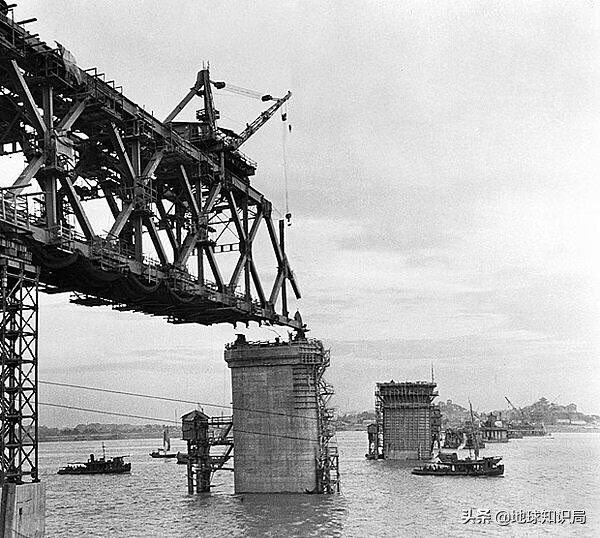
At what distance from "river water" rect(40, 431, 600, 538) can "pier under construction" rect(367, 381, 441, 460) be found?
20497 millimetres

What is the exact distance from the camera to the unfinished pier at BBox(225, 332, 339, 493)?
65.1 meters

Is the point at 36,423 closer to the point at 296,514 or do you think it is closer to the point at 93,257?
the point at 93,257

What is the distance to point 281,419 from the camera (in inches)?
2586

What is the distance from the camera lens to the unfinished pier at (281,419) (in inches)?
2564

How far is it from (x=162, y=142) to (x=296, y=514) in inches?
1074

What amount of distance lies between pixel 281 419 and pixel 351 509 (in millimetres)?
8835

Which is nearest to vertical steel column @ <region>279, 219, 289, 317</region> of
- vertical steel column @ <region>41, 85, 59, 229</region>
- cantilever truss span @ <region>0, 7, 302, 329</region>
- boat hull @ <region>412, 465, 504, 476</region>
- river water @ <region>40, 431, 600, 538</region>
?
cantilever truss span @ <region>0, 7, 302, 329</region>

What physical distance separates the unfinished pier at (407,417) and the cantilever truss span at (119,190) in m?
Result: 51.8

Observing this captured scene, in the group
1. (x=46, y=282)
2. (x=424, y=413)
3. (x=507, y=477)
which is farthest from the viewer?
(x=424, y=413)

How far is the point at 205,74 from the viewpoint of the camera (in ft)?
191

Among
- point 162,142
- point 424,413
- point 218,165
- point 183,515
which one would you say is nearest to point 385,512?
point 183,515

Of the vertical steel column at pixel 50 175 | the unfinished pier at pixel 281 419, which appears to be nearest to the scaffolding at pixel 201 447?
the unfinished pier at pixel 281 419

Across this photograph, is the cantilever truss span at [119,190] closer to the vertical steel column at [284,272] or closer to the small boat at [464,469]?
the vertical steel column at [284,272]

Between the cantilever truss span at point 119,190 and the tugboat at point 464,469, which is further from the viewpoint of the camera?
the tugboat at point 464,469
